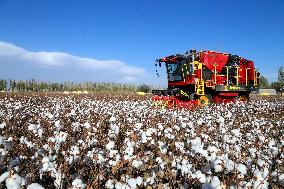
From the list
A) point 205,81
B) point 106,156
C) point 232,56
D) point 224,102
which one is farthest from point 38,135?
point 232,56

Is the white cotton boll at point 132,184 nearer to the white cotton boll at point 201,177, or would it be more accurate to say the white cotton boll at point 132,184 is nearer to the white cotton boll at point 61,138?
the white cotton boll at point 201,177

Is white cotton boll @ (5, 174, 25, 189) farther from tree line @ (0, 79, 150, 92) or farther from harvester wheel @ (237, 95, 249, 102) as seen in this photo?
tree line @ (0, 79, 150, 92)

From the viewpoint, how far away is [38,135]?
6.38m

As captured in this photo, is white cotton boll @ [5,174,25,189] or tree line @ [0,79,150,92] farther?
tree line @ [0,79,150,92]

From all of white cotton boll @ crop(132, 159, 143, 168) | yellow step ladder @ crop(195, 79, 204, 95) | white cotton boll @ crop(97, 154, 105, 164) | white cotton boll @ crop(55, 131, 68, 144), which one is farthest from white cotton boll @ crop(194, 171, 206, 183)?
yellow step ladder @ crop(195, 79, 204, 95)

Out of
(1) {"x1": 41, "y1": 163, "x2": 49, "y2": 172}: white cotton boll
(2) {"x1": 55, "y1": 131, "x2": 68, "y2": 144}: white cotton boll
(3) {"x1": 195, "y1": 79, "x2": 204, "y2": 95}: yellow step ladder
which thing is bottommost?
(1) {"x1": 41, "y1": 163, "x2": 49, "y2": 172}: white cotton boll

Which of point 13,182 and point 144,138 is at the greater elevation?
point 13,182

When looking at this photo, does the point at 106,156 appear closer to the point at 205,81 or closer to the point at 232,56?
the point at 205,81

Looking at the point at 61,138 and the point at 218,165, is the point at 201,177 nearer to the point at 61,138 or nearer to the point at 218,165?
the point at 218,165

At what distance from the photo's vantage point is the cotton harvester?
63.2 feet

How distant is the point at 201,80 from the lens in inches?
766

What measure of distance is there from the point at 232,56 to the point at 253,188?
19.7 meters

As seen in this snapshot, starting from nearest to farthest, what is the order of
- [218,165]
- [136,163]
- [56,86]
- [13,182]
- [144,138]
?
[13,182] < [218,165] < [136,163] < [144,138] < [56,86]

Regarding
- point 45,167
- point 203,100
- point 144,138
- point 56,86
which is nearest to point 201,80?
point 203,100
